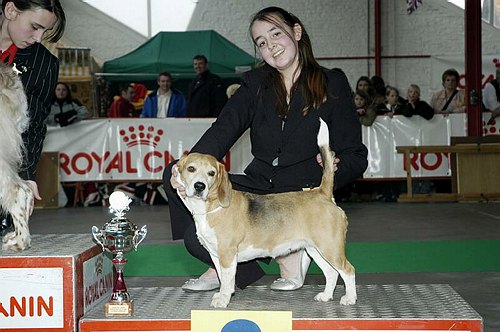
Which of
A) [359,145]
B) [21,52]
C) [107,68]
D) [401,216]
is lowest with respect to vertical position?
[401,216]

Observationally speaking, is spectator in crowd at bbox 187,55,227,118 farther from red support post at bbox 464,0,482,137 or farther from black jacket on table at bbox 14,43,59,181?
black jacket on table at bbox 14,43,59,181

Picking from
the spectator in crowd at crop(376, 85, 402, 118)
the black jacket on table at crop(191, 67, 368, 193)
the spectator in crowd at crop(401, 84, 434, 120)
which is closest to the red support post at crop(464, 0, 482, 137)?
the spectator in crowd at crop(401, 84, 434, 120)

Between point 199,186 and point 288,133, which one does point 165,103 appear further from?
point 199,186

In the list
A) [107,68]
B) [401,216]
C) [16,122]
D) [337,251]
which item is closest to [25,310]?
[16,122]

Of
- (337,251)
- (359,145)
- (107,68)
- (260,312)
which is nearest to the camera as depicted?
(260,312)

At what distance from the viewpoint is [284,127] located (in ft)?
11.4

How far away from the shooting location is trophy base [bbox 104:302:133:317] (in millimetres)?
2822

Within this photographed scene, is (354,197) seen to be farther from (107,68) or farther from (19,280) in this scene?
(19,280)

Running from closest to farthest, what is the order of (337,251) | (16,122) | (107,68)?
(337,251) < (16,122) < (107,68)

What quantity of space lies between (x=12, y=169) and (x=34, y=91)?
482 mm

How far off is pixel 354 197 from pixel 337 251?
7.25 m

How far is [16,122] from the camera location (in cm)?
321

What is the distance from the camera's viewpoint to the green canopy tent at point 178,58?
13.9 metres

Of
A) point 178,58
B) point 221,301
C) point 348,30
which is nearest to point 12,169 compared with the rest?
point 221,301
